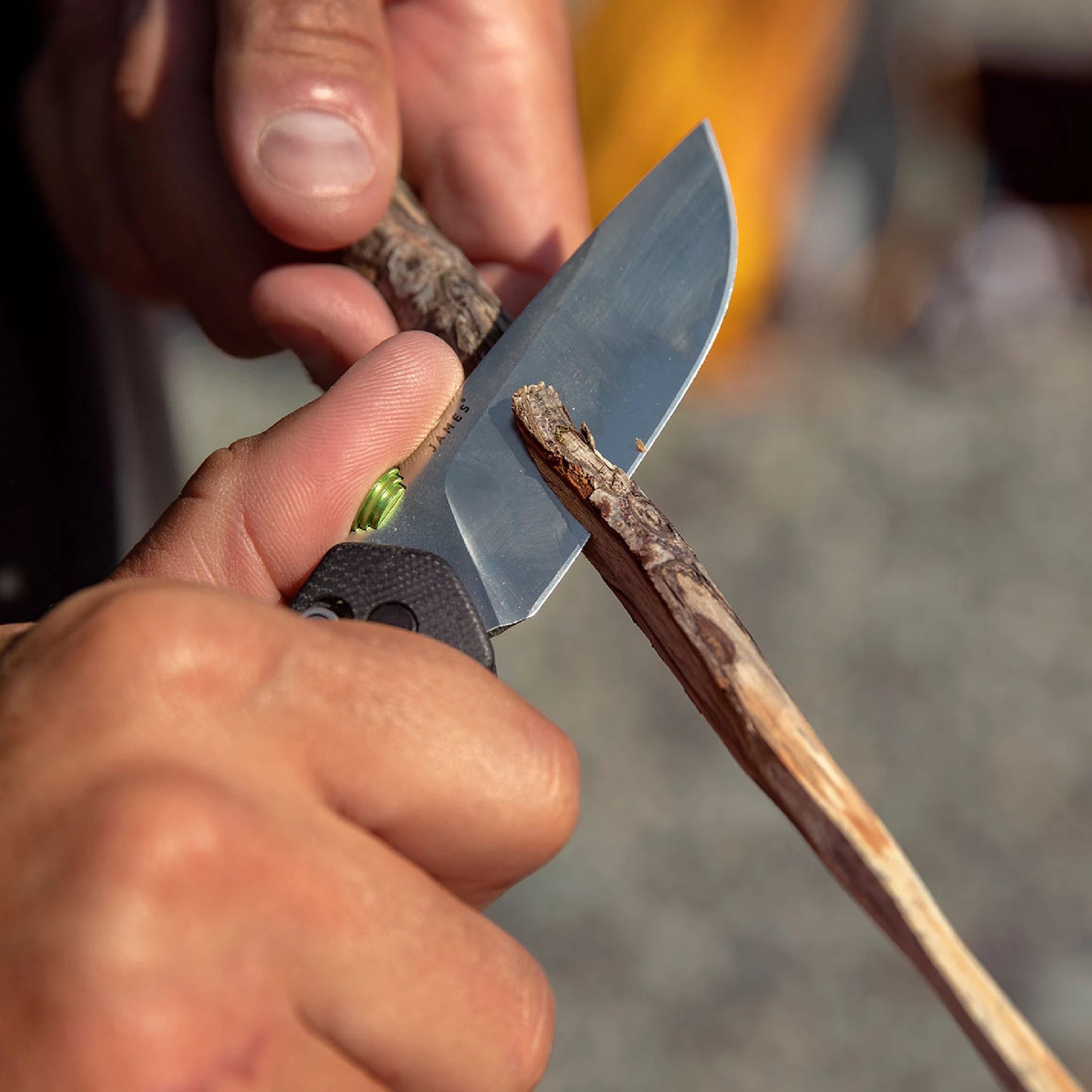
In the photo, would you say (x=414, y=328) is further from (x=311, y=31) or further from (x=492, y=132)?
(x=492, y=132)

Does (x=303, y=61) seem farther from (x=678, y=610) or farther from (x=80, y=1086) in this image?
(x=80, y=1086)

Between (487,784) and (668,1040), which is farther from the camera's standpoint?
(668,1040)

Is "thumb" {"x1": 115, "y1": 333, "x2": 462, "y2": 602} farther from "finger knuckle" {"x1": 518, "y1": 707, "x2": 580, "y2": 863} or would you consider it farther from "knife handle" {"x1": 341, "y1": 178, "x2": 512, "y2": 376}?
"finger knuckle" {"x1": 518, "y1": 707, "x2": 580, "y2": 863}

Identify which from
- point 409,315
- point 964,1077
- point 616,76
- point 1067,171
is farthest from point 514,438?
point 1067,171

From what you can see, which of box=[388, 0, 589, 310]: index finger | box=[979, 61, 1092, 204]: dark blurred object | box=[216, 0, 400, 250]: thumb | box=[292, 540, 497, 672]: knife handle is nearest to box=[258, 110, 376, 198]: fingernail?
box=[216, 0, 400, 250]: thumb

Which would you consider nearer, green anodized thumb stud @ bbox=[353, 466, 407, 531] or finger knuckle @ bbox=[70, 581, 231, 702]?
finger knuckle @ bbox=[70, 581, 231, 702]

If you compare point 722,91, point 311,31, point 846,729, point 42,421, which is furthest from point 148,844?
point 722,91
